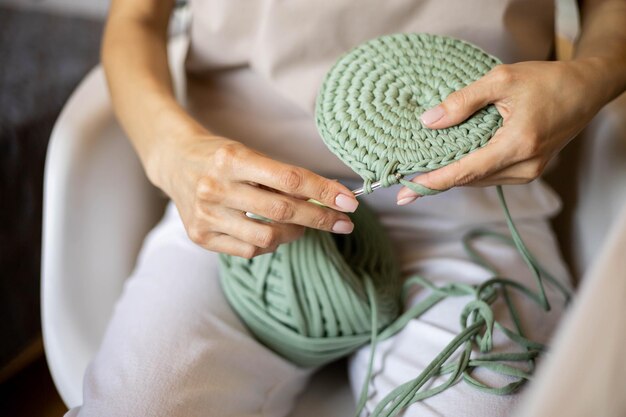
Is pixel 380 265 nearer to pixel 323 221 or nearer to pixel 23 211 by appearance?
pixel 323 221

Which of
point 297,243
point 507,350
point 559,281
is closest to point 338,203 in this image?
point 297,243

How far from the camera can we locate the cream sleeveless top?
596 millimetres

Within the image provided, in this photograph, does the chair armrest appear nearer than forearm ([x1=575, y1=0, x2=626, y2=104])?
No

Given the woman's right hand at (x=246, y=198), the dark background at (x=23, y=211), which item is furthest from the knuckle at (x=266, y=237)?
the dark background at (x=23, y=211)

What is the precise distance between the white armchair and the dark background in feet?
1.06

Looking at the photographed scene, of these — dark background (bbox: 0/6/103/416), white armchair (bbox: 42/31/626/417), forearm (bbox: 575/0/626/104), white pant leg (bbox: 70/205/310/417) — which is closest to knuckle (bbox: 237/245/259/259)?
white pant leg (bbox: 70/205/310/417)

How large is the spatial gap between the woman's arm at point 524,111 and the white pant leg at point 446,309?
16 centimetres

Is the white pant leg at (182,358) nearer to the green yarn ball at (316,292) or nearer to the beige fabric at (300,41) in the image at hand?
the green yarn ball at (316,292)

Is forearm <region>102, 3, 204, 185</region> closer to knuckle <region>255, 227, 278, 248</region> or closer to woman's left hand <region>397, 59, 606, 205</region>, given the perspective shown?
knuckle <region>255, 227, 278, 248</region>

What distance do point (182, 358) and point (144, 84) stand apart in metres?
0.28

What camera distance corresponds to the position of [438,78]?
499mm

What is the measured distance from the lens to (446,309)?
23.3 inches

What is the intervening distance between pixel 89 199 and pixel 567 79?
0.51m

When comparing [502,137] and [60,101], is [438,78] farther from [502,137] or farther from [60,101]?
[60,101]
